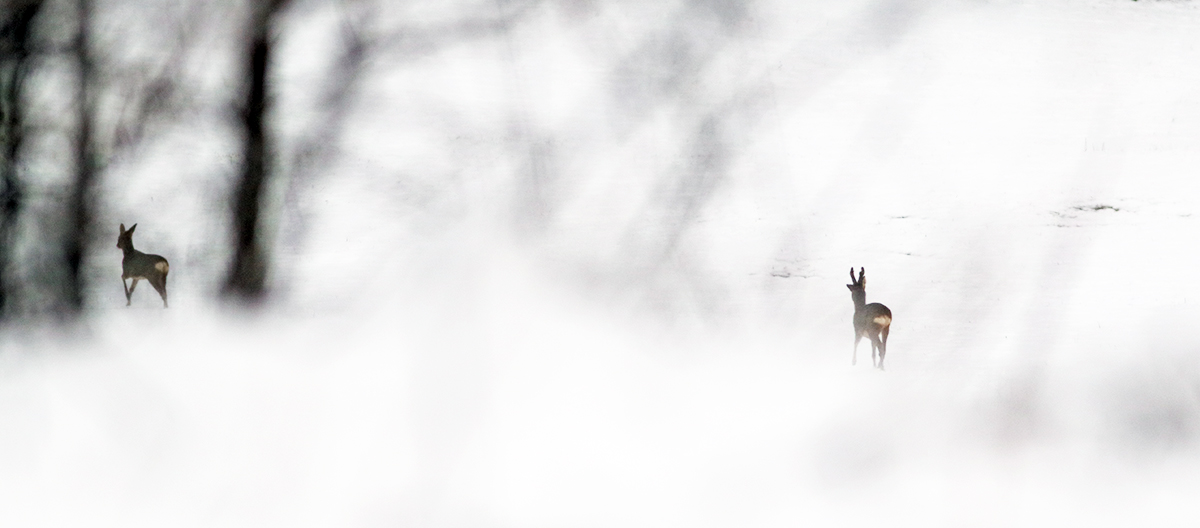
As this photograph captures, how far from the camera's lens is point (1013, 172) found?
5.01 metres

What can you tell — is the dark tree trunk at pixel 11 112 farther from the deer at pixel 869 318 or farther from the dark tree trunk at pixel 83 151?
the deer at pixel 869 318

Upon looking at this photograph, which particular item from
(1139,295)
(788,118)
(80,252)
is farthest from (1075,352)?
(80,252)

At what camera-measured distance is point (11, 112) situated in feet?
14.0

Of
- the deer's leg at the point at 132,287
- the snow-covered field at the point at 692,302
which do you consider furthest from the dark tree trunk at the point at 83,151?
the deer's leg at the point at 132,287

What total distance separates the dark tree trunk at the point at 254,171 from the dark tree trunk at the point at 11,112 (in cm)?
111

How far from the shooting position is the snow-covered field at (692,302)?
338cm

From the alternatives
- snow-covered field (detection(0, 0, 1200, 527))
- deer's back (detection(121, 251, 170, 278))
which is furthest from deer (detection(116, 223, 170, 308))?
snow-covered field (detection(0, 0, 1200, 527))

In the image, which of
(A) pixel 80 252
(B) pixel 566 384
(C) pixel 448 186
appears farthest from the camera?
(C) pixel 448 186

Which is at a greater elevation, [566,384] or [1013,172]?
[1013,172]

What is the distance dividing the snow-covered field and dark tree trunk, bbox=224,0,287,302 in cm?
14

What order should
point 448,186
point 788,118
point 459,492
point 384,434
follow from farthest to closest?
point 788,118
point 448,186
point 384,434
point 459,492

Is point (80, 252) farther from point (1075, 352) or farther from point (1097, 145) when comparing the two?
point (1097, 145)

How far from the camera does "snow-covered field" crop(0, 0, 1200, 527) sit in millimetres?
3383

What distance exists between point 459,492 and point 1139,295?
3.98 m
